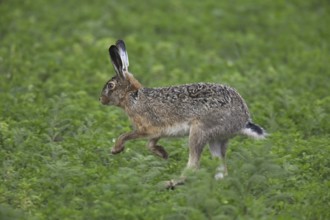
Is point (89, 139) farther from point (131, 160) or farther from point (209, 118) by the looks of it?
point (209, 118)

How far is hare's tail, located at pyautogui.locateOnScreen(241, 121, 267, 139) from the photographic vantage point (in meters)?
9.43

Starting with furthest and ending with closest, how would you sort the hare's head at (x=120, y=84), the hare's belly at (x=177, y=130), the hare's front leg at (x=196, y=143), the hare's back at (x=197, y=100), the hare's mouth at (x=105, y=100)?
the hare's mouth at (x=105, y=100)
the hare's head at (x=120, y=84)
the hare's belly at (x=177, y=130)
the hare's back at (x=197, y=100)
the hare's front leg at (x=196, y=143)

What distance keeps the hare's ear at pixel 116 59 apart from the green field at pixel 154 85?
89 cm

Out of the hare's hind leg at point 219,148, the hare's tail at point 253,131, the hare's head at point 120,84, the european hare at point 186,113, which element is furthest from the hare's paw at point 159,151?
the hare's tail at point 253,131

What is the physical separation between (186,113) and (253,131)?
77cm

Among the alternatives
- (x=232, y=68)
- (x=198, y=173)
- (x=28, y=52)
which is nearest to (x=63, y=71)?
(x=28, y=52)

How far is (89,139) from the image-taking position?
10.6 metres

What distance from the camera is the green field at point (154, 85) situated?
27.6ft

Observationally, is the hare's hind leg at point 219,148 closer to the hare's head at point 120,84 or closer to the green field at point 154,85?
the green field at point 154,85

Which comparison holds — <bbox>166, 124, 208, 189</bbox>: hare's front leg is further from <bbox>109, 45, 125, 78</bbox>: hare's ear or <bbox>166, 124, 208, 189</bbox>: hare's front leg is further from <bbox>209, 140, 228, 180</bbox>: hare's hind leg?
<bbox>109, 45, 125, 78</bbox>: hare's ear

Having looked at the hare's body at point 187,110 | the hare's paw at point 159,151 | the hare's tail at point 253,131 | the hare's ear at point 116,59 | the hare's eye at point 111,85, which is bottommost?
the hare's tail at point 253,131

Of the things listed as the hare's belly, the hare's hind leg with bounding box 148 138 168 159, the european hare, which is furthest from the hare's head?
the hare's belly

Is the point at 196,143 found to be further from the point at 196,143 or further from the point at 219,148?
the point at 219,148

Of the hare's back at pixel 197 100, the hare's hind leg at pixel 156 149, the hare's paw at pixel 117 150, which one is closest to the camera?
the hare's back at pixel 197 100
